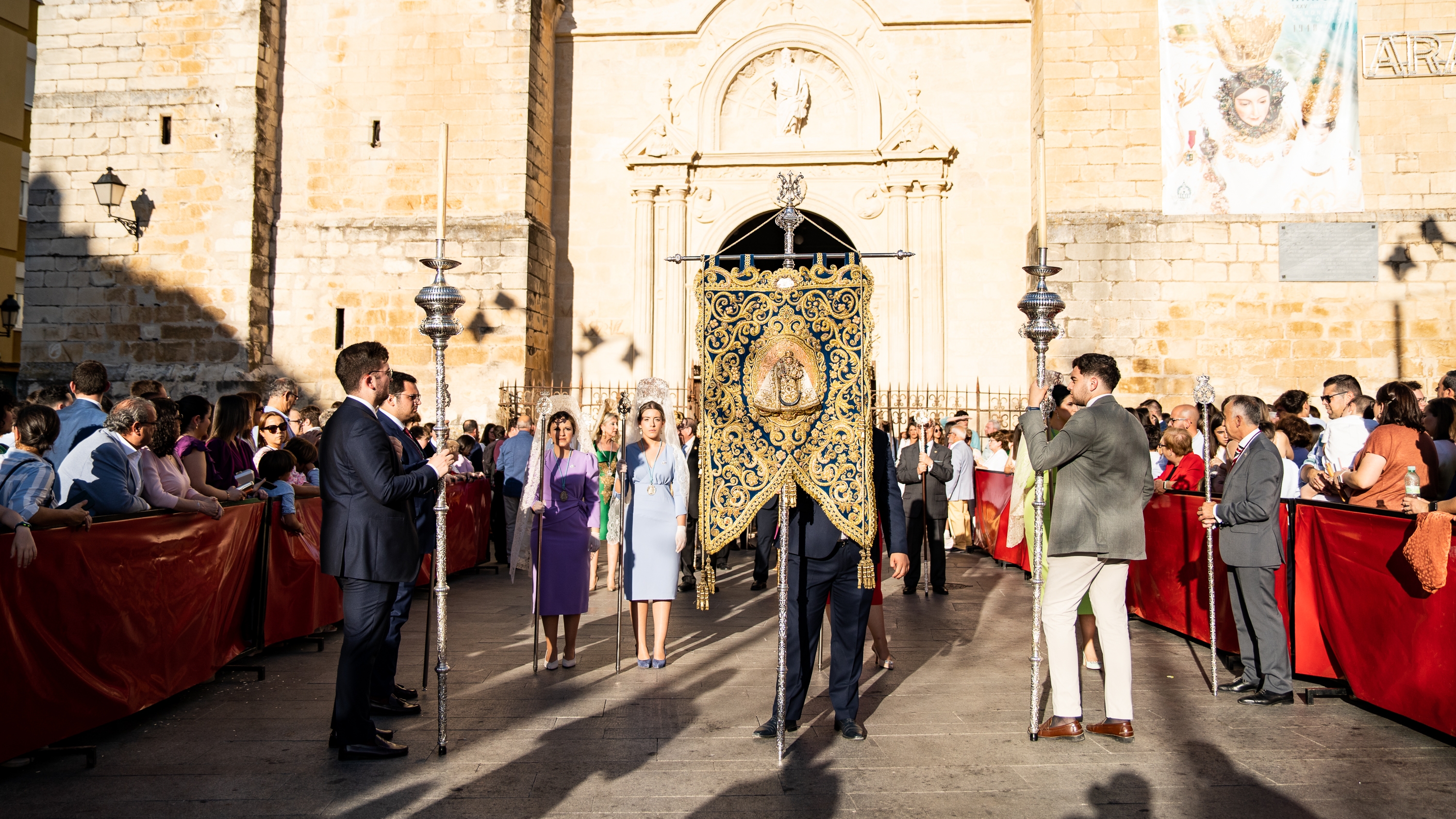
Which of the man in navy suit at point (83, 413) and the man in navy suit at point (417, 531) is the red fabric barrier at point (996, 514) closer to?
the man in navy suit at point (417, 531)

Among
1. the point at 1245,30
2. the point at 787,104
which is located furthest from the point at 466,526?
the point at 1245,30

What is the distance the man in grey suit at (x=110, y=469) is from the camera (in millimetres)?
5047

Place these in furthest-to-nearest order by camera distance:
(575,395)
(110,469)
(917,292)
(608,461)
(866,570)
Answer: (575,395) < (917,292) < (608,461) < (110,469) < (866,570)

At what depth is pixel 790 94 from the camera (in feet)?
51.4

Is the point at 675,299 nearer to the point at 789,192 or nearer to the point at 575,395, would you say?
the point at 575,395

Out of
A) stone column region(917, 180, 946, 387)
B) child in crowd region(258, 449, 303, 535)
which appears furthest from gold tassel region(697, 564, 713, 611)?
stone column region(917, 180, 946, 387)

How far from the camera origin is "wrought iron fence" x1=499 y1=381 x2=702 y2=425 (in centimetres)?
1430

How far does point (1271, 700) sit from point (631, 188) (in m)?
12.6

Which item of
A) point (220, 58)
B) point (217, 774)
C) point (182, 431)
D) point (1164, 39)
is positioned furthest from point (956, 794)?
point (220, 58)

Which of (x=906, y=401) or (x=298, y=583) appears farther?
(x=906, y=401)

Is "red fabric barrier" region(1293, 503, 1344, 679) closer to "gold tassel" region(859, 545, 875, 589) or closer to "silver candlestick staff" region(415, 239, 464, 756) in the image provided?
"gold tassel" region(859, 545, 875, 589)

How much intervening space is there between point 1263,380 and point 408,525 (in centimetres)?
1278

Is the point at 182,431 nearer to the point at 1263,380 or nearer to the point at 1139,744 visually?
the point at 1139,744

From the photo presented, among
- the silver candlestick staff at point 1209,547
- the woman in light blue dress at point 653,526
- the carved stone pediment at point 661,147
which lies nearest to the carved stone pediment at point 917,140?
the carved stone pediment at point 661,147
